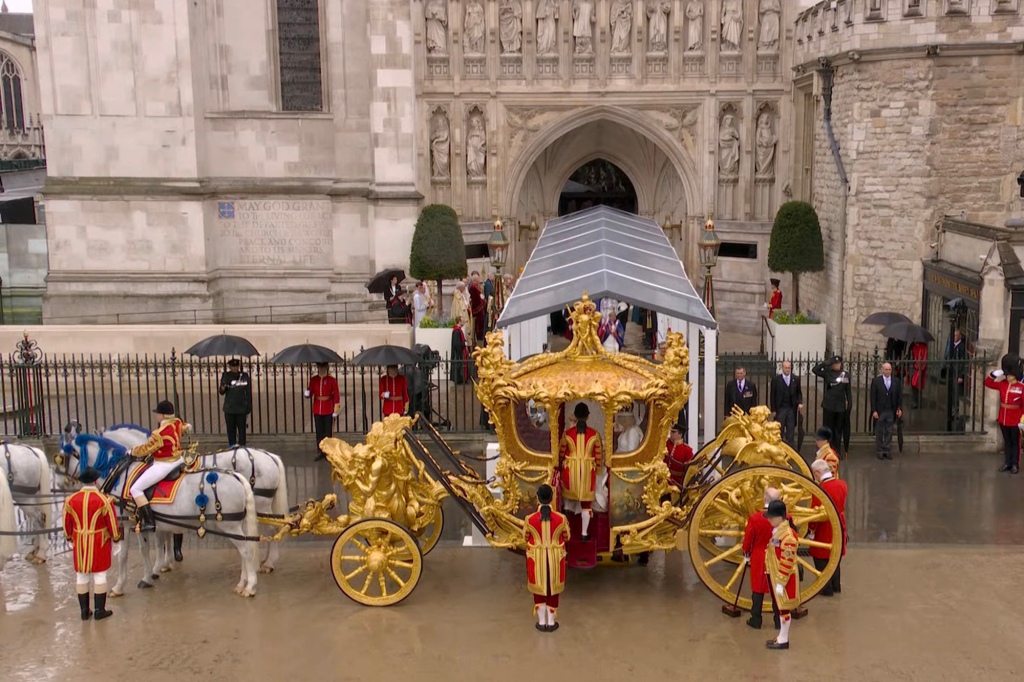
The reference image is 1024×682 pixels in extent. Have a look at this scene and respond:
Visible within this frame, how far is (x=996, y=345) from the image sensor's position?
16.2m

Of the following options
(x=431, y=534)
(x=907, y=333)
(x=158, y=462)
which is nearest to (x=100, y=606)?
(x=158, y=462)

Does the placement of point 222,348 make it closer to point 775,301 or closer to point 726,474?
point 726,474

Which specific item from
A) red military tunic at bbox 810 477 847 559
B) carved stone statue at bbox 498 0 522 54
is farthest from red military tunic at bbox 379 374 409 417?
carved stone statue at bbox 498 0 522 54

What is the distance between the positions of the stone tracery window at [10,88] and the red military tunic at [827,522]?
50.6 meters

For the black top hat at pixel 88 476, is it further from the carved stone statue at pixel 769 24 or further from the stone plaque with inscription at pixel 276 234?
the carved stone statue at pixel 769 24

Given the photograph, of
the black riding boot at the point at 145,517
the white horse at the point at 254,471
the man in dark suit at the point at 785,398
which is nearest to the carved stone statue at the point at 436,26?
the man in dark suit at the point at 785,398

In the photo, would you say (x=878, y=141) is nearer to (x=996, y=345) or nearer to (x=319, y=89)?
(x=996, y=345)

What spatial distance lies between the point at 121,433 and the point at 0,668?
2866 mm

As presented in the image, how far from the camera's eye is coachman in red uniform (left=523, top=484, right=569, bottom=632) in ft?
31.3

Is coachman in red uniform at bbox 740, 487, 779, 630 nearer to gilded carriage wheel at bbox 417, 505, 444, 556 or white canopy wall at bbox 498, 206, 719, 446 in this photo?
white canopy wall at bbox 498, 206, 719, 446

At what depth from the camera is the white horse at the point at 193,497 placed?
34.9ft

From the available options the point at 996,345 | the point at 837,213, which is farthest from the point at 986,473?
the point at 837,213

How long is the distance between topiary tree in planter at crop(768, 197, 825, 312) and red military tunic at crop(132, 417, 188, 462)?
14.3m

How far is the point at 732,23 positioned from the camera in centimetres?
2512
